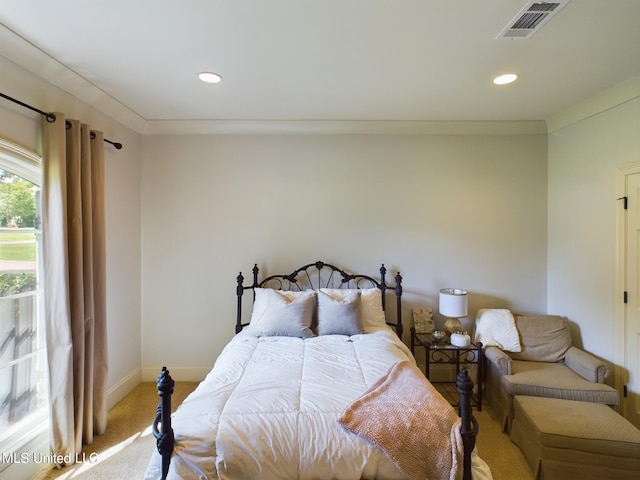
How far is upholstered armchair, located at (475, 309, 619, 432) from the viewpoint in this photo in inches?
91.4

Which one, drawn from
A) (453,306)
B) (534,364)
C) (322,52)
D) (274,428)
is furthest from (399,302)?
(322,52)

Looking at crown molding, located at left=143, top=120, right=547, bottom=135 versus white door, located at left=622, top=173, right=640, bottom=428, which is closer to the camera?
white door, located at left=622, top=173, right=640, bottom=428

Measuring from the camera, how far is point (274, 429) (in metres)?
1.42

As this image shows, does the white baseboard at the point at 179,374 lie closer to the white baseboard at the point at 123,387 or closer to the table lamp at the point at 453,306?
the white baseboard at the point at 123,387

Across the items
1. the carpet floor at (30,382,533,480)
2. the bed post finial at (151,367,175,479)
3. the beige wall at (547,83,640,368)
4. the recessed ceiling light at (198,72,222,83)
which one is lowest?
the carpet floor at (30,382,533,480)

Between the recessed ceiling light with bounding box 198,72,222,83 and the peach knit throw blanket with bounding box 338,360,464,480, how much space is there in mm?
2308

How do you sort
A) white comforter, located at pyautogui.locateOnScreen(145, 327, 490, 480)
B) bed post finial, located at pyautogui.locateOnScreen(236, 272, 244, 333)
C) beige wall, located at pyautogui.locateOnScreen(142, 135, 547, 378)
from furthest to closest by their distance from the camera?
beige wall, located at pyautogui.locateOnScreen(142, 135, 547, 378)
bed post finial, located at pyautogui.locateOnScreen(236, 272, 244, 333)
white comforter, located at pyautogui.locateOnScreen(145, 327, 490, 480)

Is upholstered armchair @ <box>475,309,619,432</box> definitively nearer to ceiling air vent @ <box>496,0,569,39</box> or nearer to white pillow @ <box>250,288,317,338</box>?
white pillow @ <box>250,288,317,338</box>

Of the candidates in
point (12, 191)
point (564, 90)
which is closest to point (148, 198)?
point (12, 191)

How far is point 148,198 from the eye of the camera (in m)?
3.23

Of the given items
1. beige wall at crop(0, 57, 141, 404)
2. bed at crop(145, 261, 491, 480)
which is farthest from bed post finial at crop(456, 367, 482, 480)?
beige wall at crop(0, 57, 141, 404)

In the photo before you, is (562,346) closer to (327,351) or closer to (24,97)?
(327,351)

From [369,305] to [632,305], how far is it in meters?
2.06

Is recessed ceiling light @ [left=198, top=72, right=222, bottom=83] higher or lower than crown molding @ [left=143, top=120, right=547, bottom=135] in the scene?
higher
